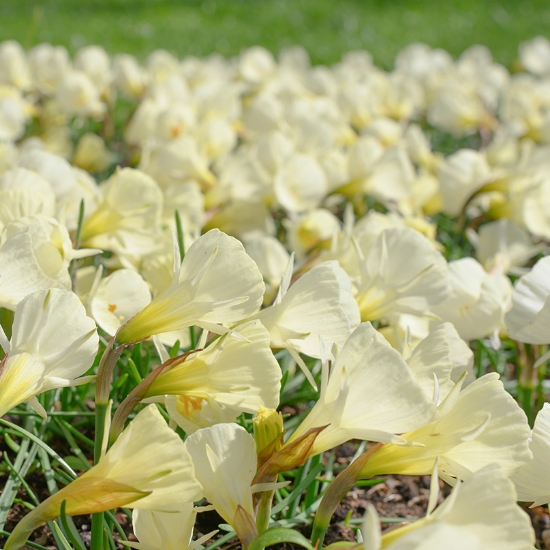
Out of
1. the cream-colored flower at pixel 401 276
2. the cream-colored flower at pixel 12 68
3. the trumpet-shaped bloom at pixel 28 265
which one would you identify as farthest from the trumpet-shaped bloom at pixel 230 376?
the cream-colored flower at pixel 12 68

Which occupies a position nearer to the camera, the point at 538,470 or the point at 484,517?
the point at 484,517

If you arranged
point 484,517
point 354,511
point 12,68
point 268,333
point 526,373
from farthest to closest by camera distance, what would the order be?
point 12,68 → point 526,373 → point 354,511 → point 268,333 → point 484,517

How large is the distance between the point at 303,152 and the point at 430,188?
41 centimetres

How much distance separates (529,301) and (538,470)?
29 cm

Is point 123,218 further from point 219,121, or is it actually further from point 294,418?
point 219,121

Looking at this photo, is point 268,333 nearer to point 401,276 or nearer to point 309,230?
point 401,276

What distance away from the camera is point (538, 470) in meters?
0.88

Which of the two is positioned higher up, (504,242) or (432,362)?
(432,362)

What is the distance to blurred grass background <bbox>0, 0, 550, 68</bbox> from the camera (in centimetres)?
575

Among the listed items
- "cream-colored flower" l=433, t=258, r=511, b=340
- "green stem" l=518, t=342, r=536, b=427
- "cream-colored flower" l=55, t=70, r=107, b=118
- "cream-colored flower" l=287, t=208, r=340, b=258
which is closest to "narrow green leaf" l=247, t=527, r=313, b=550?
"cream-colored flower" l=433, t=258, r=511, b=340

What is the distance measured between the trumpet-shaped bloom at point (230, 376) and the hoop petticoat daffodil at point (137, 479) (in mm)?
121

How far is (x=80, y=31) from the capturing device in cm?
588

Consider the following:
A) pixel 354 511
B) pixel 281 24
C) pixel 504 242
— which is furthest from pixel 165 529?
pixel 281 24

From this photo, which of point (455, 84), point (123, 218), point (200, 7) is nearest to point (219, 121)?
point (123, 218)
